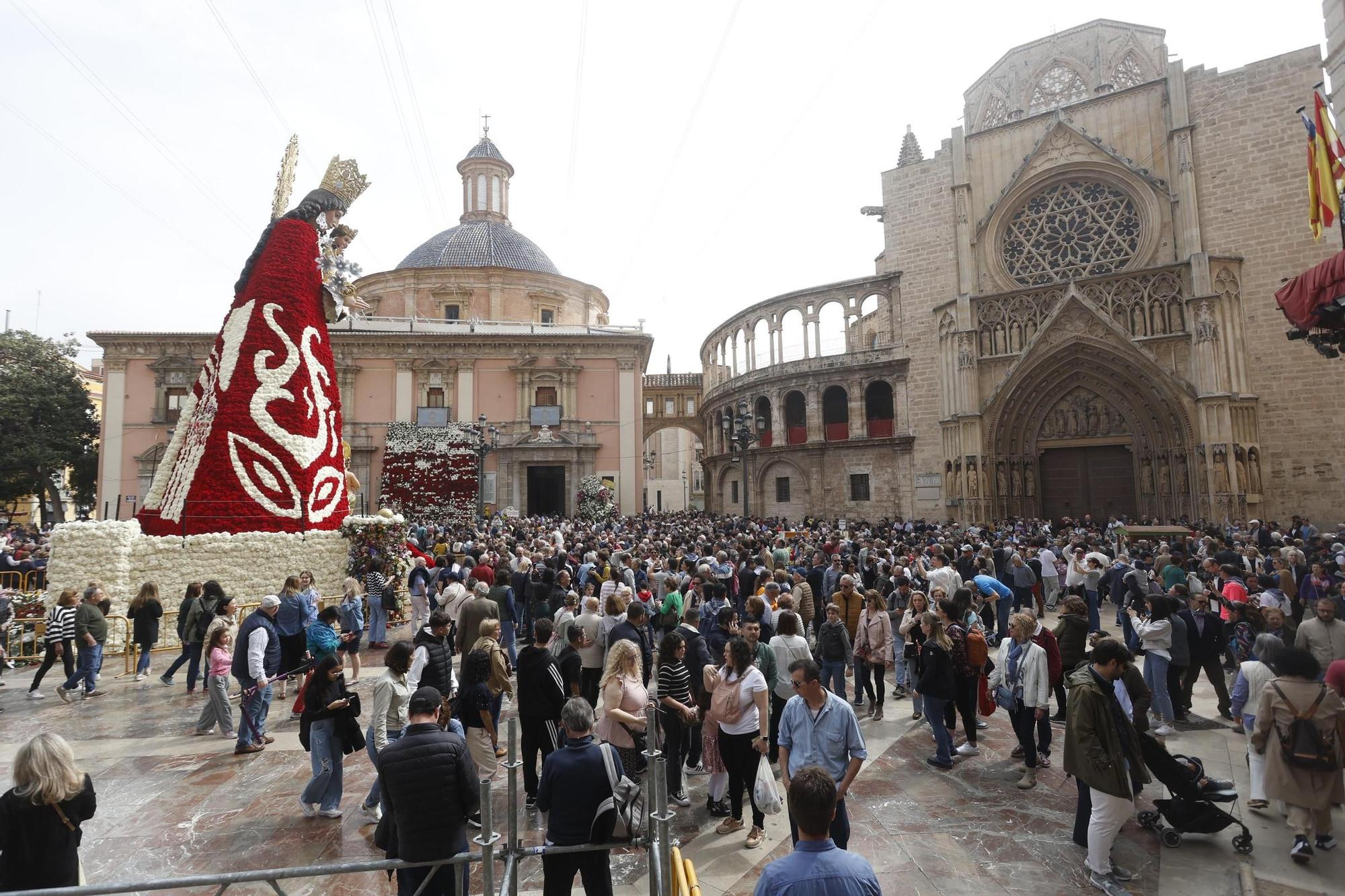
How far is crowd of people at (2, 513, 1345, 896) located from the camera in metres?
3.49

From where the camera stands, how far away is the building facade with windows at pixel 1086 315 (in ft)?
66.1

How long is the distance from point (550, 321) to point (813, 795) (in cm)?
3516

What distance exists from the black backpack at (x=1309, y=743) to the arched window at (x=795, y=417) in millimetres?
25932

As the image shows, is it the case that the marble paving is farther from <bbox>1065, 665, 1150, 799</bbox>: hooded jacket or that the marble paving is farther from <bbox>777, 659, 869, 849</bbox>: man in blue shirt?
<bbox>777, 659, 869, 849</bbox>: man in blue shirt

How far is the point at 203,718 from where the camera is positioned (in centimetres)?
681

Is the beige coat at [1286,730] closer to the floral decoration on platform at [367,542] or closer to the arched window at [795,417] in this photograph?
the floral decoration on platform at [367,542]

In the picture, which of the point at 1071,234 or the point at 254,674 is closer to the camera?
the point at 254,674

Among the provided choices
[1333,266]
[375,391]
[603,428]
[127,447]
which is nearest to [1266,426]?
[1333,266]

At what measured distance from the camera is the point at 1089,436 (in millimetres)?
22906

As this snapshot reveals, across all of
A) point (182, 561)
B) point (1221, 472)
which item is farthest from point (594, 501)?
point (1221, 472)

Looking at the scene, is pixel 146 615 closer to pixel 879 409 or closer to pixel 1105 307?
pixel 879 409

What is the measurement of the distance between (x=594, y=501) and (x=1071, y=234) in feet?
67.6

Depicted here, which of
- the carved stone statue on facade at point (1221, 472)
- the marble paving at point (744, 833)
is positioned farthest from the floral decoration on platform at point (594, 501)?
the marble paving at point (744, 833)

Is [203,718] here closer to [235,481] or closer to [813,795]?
[235,481]
